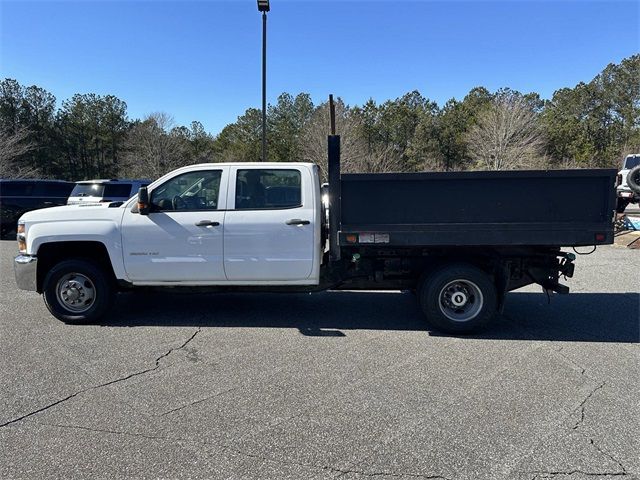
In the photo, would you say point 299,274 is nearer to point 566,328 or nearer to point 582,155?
point 566,328

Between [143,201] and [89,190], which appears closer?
[143,201]

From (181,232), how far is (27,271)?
78.1 inches

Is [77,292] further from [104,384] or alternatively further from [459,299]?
[459,299]

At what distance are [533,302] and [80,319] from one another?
6.24 metres

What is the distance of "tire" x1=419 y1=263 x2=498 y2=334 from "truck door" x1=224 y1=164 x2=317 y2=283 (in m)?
1.47

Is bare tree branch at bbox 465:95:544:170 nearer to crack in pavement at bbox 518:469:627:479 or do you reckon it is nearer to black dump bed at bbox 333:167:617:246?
black dump bed at bbox 333:167:617:246

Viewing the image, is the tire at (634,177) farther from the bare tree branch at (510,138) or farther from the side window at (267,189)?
the bare tree branch at (510,138)

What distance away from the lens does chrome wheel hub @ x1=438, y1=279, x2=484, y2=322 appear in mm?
5168

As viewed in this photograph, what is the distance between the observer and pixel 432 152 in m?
51.7

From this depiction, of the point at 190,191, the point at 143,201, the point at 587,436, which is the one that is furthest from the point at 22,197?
the point at 587,436

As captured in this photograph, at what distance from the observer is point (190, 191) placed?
5414 millimetres

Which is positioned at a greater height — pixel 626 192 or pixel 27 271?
pixel 626 192

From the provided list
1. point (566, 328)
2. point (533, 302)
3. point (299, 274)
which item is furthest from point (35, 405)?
point (533, 302)

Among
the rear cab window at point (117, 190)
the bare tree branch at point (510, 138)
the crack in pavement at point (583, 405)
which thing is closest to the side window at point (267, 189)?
the crack in pavement at point (583, 405)
